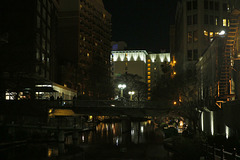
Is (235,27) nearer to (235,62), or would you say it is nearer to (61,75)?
(235,62)

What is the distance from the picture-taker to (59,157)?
120ft

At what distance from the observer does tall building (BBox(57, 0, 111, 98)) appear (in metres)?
115

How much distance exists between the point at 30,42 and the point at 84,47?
99.0 metres


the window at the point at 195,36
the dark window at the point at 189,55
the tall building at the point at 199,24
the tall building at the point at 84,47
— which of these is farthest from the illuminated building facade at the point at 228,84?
the tall building at the point at 84,47

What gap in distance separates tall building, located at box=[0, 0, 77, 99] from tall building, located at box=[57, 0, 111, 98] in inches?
828

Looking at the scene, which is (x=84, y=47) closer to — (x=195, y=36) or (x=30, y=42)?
(x=195, y=36)

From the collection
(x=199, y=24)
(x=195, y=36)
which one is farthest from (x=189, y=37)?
(x=199, y=24)

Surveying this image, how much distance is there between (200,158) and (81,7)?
11721 centimetres

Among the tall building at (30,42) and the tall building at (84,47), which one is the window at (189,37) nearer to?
the tall building at (30,42)

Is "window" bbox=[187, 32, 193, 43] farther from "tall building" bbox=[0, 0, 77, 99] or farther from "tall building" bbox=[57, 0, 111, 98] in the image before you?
"tall building" bbox=[57, 0, 111, 98]

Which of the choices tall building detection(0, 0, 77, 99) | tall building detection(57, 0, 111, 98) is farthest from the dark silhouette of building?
tall building detection(57, 0, 111, 98)

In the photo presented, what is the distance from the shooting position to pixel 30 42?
3772 cm

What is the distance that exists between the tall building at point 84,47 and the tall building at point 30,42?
21.0 metres

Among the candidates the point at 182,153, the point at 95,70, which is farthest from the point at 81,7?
the point at 182,153
